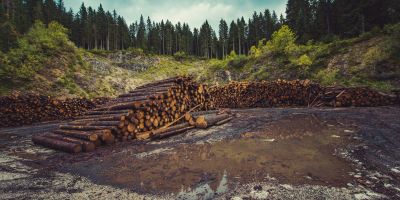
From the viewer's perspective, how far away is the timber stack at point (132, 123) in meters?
6.08

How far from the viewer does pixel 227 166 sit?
4051 mm

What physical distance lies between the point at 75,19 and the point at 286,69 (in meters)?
66.8

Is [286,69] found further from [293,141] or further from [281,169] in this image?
[281,169]

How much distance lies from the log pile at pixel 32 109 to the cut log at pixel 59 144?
312 inches

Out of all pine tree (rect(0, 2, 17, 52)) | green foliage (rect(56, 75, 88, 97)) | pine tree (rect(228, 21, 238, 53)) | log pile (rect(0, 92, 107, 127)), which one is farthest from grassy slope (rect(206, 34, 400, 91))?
pine tree (rect(228, 21, 238, 53))

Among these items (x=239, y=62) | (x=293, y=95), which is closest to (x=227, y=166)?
(x=293, y=95)

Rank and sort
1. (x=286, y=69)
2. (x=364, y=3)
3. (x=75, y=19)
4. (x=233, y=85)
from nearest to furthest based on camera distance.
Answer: (x=233, y=85) < (x=286, y=69) < (x=364, y=3) < (x=75, y=19)

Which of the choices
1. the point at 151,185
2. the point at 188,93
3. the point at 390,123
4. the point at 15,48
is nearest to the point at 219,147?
the point at 151,185

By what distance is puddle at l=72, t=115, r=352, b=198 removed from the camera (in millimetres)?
3328

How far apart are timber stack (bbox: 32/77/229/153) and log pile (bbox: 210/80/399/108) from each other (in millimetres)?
4660

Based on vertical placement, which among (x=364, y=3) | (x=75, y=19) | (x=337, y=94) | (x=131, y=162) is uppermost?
(x=75, y=19)

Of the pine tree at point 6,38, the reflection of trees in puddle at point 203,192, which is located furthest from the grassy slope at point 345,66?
the pine tree at point 6,38

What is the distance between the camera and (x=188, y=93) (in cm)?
979

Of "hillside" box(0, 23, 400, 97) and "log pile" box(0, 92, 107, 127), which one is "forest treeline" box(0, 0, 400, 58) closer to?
"hillside" box(0, 23, 400, 97)
